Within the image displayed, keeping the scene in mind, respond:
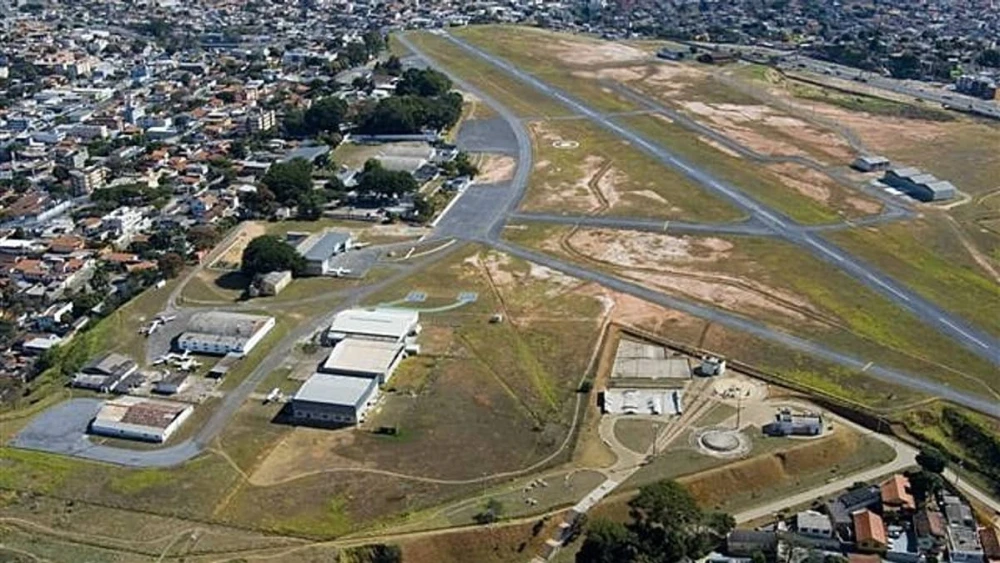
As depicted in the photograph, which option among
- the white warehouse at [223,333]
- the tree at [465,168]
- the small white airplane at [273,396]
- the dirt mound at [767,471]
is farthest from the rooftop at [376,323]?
the tree at [465,168]

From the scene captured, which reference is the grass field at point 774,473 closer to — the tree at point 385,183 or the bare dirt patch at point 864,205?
the bare dirt patch at point 864,205

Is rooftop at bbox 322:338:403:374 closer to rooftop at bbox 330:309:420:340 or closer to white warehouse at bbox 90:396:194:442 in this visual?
rooftop at bbox 330:309:420:340

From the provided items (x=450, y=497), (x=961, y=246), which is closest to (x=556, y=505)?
(x=450, y=497)

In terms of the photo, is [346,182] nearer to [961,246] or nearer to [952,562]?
[961,246]

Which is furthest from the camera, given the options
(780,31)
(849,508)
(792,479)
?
(780,31)

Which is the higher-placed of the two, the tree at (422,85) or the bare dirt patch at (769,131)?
the tree at (422,85)

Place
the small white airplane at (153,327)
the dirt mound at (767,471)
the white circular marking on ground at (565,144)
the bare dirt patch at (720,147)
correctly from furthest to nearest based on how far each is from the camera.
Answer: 1. the white circular marking on ground at (565,144)
2. the bare dirt patch at (720,147)
3. the small white airplane at (153,327)
4. the dirt mound at (767,471)

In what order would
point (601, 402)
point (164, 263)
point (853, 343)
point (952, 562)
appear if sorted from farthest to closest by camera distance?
point (164, 263)
point (853, 343)
point (601, 402)
point (952, 562)

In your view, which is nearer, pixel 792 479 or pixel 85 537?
pixel 85 537

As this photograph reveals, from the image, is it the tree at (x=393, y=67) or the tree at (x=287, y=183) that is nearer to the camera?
the tree at (x=287, y=183)
